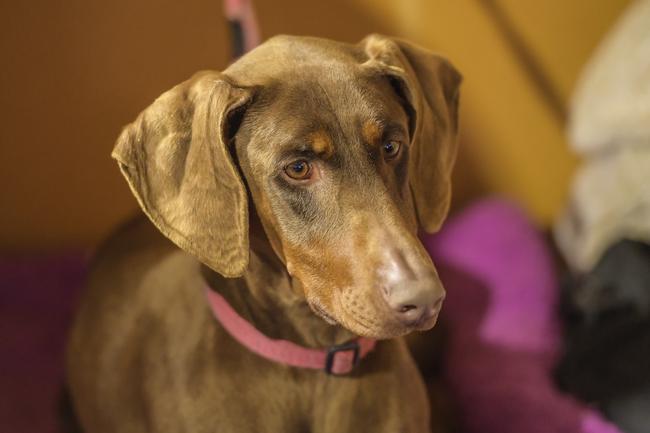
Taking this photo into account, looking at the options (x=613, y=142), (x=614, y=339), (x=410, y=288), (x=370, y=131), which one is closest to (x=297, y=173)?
(x=370, y=131)

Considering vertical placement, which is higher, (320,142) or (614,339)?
(320,142)

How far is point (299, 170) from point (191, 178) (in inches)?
6.2

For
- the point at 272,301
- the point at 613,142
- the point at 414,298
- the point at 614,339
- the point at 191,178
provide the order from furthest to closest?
the point at 613,142, the point at 614,339, the point at 272,301, the point at 191,178, the point at 414,298

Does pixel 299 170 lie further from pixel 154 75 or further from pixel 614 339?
pixel 154 75

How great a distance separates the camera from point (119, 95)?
2211mm

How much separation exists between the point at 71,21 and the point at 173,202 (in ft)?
3.81

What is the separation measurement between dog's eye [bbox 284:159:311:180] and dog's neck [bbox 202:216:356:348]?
137 mm

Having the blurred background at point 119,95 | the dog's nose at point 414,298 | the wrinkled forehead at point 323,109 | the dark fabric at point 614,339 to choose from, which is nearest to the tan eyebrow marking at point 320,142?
the wrinkled forehead at point 323,109

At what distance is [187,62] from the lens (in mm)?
2211

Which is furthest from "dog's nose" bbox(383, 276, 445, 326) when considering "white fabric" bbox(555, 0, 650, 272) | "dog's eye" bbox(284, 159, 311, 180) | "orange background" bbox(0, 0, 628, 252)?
"orange background" bbox(0, 0, 628, 252)

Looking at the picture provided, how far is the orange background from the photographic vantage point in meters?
2.14

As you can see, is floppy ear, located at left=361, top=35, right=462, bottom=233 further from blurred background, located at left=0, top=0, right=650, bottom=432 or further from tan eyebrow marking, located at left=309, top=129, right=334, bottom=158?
blurred background, located at left=0, top=0, right=650, bottom=432

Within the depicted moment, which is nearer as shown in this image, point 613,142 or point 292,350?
point 292,350

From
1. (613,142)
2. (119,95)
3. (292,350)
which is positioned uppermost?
(119,95)
